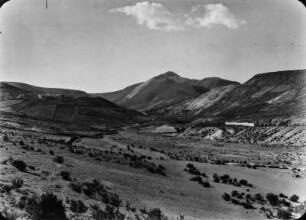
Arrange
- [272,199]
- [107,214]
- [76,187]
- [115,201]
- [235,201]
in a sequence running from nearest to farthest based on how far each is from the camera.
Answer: [107,214], [115,201], [76,187], [235,201], [272,199]

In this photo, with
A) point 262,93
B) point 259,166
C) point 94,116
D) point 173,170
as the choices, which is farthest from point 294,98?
point 173,170

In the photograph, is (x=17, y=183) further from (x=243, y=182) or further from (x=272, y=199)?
(x=243, y=182)

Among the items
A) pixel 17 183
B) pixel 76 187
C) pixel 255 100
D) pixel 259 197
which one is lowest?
pixel 259 197

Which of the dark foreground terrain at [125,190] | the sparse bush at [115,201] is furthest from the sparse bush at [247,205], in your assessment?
the sparse bush at [115,201]

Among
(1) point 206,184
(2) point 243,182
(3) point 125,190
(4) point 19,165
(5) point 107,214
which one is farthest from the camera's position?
(2) point 243,182

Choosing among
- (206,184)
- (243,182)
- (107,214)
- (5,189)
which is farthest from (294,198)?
(5,189)

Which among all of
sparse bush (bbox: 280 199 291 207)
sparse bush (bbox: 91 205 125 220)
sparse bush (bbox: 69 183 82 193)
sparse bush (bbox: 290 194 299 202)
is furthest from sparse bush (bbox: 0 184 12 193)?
sparse bush (bbox: 290 194 299 202)

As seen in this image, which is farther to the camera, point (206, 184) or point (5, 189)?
point (206, 184)

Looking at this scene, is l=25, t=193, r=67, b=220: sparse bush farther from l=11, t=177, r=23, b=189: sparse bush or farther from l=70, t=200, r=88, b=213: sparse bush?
l=11, t=177, r=23, b=189: sparse bush

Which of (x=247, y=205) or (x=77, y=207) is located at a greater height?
(x=77, y=207)
